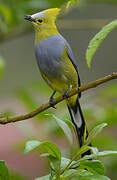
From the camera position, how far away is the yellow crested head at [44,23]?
1986 millimetres

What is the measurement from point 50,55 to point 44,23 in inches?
7.8

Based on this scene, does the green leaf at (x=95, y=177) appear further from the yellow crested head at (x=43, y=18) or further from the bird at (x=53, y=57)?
the yellow crested head at (x=43, y=18)

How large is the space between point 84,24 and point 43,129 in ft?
2.67

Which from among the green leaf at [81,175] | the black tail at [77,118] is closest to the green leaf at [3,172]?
the green leaf at [81,175]

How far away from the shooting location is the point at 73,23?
106 inches

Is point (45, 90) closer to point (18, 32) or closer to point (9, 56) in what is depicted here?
point (18, 32)

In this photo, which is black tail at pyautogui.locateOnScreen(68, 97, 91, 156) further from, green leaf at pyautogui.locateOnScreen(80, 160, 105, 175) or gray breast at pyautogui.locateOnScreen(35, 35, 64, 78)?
green leaf at pyautogui.locateOnScreen(80, 160, 105, 175)

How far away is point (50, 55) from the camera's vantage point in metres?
1.95

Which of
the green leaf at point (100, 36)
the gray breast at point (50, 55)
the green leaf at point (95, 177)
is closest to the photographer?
the green leaf at point (95, 177)

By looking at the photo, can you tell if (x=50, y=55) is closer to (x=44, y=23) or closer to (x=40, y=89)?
(x=44, y=23)

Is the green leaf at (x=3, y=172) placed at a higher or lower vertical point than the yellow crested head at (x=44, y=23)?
lower

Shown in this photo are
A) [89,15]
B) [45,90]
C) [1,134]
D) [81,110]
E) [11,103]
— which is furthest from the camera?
[89,15]

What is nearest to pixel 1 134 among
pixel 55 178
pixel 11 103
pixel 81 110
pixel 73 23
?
pixel 11 103

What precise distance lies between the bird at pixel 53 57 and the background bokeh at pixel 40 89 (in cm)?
17
